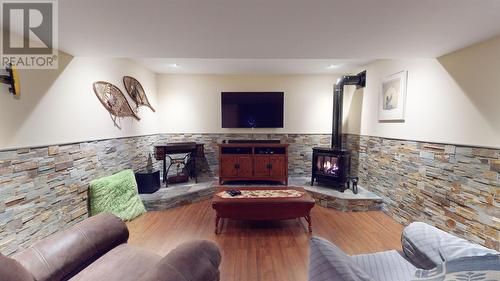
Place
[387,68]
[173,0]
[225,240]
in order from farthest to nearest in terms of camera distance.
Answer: [387,68] < [225,240] < [173,0]

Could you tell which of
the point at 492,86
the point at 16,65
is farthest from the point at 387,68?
the point at 16,65

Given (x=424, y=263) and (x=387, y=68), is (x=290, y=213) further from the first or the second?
(x=387, y=68)

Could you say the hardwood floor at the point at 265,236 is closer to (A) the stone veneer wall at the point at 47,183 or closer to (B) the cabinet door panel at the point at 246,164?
(A) the stone veneer wall at the point at 47,183

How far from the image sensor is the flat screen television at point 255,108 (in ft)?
15.3

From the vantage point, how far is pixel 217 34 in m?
1.85

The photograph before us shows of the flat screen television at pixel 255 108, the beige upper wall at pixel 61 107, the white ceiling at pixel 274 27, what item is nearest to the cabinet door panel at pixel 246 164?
the flat screen television at pixel 255 108

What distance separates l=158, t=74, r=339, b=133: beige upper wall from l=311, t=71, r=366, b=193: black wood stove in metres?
0.55

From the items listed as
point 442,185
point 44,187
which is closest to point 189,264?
point 44,187

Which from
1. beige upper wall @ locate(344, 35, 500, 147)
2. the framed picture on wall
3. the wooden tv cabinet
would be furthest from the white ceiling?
the wooden tv cabinet

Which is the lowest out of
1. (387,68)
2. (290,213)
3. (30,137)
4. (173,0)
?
(290,213)

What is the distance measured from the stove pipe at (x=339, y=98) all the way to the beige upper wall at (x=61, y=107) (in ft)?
12.9

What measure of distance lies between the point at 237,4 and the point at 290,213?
2376 mm

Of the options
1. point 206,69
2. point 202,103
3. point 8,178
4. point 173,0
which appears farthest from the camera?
point 202,103

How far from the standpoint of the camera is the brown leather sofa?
961 millimetres
